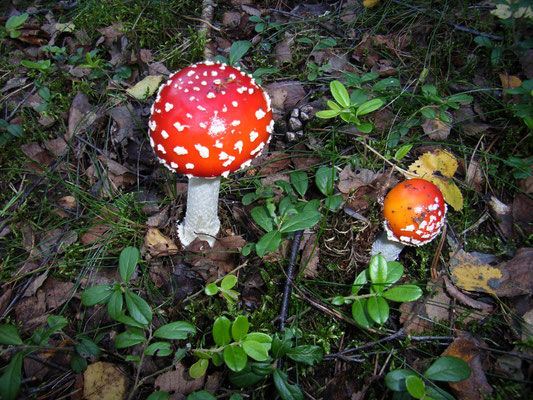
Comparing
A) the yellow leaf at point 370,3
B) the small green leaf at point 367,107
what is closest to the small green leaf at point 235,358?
the small green leaf at point 367,107

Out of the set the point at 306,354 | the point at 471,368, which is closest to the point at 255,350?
the point at 306,354

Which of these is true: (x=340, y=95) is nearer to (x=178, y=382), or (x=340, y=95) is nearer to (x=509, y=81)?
(x=509, y=81)

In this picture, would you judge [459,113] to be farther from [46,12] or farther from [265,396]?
[46,12]

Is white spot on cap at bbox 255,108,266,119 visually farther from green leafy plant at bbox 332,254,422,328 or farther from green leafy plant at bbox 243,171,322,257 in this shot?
green leafy plant at bbox 332,254,422,328

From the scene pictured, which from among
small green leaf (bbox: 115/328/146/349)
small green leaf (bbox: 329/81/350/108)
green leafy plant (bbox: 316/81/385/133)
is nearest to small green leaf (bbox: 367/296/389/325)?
green leafy plant (bbox: 316/81/385/133)

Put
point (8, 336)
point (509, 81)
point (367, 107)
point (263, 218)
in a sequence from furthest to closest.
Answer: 1. point (509, 81)
2. point (367, 107)
3. point (263, 218)
4. point (8, 336)

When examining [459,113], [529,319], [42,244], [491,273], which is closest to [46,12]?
[42,244]

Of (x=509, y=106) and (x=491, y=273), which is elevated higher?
(x=509, y=106)
